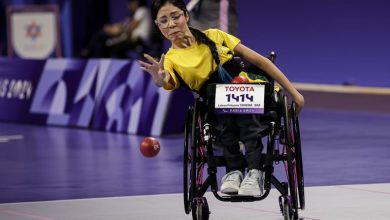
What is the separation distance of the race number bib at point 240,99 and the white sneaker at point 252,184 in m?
0.34

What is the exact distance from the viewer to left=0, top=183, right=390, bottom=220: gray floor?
6484 millimetres

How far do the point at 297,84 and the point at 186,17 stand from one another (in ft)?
34.3

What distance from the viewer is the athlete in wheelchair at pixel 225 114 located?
5.76 m

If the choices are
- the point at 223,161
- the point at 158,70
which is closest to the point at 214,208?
the point at 223,161

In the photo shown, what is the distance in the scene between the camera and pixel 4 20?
21703mm

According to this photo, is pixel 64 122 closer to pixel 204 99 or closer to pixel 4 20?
pixel 204 99

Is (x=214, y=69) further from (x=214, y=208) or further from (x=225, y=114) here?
(x=214, y=208)

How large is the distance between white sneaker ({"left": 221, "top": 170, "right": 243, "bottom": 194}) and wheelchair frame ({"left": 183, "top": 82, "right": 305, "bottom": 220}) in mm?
34

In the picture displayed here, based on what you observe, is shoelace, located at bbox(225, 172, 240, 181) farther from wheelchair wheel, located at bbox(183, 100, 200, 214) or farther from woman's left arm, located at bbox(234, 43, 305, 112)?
woman's left arm, located at bbox(234, 43, 305, 112)

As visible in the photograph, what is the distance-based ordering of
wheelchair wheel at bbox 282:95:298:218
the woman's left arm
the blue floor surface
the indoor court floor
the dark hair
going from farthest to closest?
the blue floor surface
the indoor court floor
the dark hair
the woman's left arm
wheelchair wheel at bbox 282:95:298:218

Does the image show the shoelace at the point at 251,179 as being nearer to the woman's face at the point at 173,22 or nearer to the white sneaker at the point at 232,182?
the white sneaker at the point at 232,182

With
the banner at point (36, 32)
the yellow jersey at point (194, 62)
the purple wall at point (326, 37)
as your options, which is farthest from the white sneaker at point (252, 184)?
the banner at point (36, 32)

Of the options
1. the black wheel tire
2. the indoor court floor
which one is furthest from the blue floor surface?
the black wheel tire

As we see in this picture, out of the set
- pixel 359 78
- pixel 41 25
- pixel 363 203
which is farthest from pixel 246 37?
pixel 363 203
